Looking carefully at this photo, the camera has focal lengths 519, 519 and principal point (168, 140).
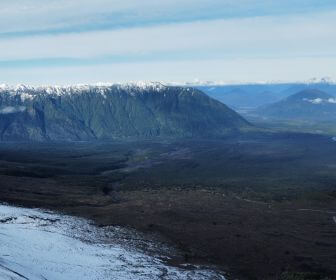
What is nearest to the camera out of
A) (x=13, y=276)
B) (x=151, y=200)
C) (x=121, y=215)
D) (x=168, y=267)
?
(x=13, y=276)

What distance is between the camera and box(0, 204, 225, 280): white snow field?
59.2 meters

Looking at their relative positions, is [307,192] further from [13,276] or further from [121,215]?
[13,276]

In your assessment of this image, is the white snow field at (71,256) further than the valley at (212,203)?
No

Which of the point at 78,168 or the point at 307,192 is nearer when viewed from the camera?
the point at 307,192

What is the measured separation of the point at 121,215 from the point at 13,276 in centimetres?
4907

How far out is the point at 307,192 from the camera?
444 ft

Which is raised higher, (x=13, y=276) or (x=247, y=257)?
(x=13, y=276)

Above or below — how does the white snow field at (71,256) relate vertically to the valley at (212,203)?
above

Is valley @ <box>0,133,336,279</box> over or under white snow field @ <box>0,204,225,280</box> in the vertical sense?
under

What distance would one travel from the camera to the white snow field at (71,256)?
59.2 metres

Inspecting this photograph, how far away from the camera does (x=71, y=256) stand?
223 feet

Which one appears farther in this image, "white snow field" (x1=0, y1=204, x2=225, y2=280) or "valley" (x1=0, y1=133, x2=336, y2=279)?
"valley" (x1=0, y1=133, x2=336, y2=279)

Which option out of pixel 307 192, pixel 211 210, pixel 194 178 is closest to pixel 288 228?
pixel 211 210

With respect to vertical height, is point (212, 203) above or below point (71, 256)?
below
